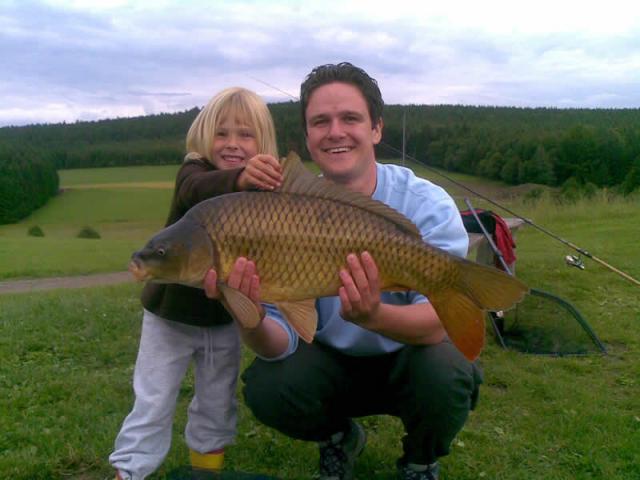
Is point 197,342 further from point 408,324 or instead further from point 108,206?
point 108,206

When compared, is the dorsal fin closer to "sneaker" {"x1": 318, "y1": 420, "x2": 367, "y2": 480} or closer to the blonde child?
the blonde child

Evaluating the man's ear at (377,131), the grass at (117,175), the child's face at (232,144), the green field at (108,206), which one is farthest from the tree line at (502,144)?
the child's face at (232,144)

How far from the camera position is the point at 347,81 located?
2.24m

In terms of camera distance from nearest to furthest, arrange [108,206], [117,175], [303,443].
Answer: [303,443]
[108,206]
[117,175]

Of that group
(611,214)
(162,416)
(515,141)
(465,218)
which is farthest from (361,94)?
(515,141)

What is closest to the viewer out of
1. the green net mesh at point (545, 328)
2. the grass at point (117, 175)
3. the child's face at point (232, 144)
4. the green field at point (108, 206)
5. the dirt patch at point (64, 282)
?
the child's face at point (232, 144)

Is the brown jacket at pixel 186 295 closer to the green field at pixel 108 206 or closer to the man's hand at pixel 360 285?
the man's hand at pixel 360 285

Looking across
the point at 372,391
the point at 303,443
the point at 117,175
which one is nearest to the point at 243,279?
the point at 372,391

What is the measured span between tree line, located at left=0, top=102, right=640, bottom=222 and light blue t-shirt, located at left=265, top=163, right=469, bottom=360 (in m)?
5.29

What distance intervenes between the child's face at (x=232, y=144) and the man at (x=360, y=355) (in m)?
0.23

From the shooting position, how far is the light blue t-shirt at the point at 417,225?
2.15m

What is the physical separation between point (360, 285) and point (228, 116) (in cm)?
99

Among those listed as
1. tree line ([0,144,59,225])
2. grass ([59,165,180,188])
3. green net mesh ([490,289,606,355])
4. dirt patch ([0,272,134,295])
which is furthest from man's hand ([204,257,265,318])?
tree line ([0,144,59,225])

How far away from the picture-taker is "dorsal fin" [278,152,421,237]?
5.74 ft
